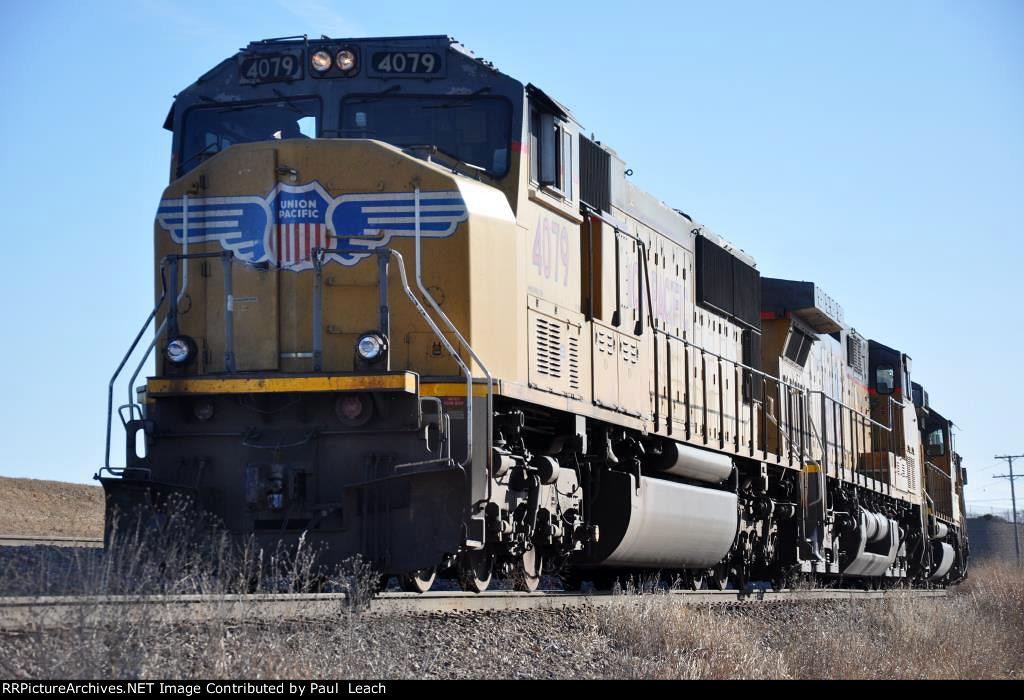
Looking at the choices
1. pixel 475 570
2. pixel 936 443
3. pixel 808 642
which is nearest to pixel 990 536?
pixel 936 443

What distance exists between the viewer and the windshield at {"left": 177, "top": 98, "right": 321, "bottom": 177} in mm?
9172

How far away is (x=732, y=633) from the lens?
9.59 m

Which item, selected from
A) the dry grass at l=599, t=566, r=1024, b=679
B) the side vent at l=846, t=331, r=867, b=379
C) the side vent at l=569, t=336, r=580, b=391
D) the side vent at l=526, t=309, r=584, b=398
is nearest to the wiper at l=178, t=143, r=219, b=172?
the side vent at l=526, t=309, r=584, b=398

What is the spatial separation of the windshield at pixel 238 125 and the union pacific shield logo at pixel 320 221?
2.28 feet

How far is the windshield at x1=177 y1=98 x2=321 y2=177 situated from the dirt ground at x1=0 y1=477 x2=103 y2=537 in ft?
43.9

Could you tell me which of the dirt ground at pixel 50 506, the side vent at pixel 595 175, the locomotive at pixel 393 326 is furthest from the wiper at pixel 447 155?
the dirt ground at pixel 50 506

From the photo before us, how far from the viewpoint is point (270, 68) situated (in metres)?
9.22

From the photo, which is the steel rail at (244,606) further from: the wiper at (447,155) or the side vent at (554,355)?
the wiper at (447,155)

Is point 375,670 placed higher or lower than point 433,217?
lower

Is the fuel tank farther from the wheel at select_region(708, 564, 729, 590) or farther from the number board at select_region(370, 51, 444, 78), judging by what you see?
the number board at select_region(370, 51, 444, 78)
